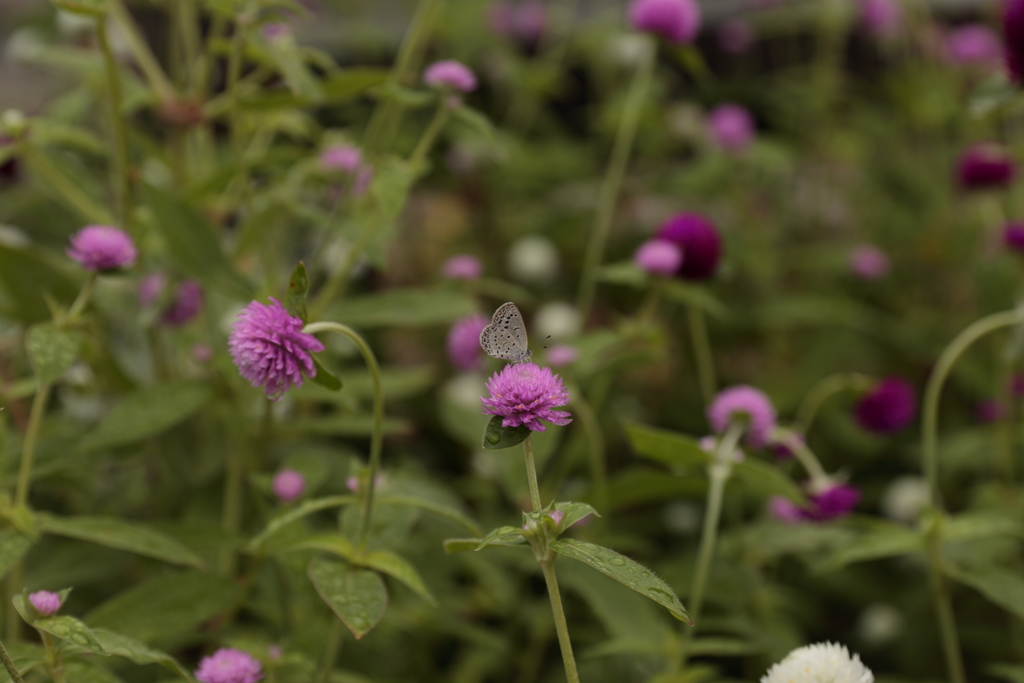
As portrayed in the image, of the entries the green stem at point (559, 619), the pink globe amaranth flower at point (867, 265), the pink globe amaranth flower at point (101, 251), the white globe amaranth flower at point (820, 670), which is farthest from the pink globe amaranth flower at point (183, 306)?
the pink globe amaranth flower at point (867, 265)

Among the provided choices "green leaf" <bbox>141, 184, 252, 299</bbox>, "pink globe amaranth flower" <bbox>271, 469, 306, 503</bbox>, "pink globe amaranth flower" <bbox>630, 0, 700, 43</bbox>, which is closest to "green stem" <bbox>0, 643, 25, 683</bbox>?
"pink globe amaranth flower" <bbox>271, 469, 306, 503</bbox>

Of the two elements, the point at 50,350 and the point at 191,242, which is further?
the point at 191,242

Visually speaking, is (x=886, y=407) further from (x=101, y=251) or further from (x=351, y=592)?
(x=101, y=251)

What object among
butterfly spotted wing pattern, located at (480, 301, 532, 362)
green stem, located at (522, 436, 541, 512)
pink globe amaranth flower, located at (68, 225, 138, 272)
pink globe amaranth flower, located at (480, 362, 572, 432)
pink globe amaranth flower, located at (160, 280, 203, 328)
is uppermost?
butterfly spotted wing pattern, located at (480, 301, 532, 362)

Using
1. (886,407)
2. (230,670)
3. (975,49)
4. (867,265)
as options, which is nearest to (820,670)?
(230,670)

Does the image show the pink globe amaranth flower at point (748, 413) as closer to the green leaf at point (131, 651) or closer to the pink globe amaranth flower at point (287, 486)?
the pink globe amaranth flower at point (287, 486)

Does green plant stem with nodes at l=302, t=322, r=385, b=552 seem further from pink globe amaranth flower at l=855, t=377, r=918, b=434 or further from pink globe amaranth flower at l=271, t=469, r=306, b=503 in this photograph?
pink globe amaranth flower at l=855, t=377, r=918, b=434
